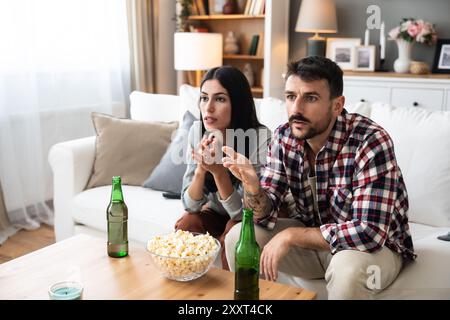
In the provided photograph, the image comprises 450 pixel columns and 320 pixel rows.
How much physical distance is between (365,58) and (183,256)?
9.35 ft

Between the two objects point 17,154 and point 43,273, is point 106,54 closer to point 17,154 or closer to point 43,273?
point 17,154

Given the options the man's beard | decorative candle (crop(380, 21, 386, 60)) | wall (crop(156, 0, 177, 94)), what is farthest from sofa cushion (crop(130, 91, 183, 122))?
decorative candle (crop(380, 21, 386, 60))

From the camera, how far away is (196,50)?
376 centimetres

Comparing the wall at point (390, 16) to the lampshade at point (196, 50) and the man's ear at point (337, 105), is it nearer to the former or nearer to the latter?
the lampshade at point (196, 50)

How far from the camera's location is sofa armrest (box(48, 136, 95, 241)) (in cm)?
261

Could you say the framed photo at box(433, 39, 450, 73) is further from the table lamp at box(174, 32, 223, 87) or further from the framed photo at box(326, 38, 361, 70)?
the table lamp at box(174, 32, 223, 87)

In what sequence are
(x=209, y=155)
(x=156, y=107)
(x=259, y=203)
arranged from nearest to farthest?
(x=259, y=203) < (x=209, y=155) < (x=156, y=107)

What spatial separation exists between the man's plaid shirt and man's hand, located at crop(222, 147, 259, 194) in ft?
0.46

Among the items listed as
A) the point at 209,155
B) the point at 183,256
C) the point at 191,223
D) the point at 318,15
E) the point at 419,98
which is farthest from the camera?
the point at 318,15

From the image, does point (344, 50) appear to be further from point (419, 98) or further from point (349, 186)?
point (349, 186)

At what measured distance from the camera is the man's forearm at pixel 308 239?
1574mm

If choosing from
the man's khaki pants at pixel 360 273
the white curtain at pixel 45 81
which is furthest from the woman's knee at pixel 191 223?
the white curtain at pixel 45 81

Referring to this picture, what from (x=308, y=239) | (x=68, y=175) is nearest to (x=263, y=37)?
(x=68, y=175)
